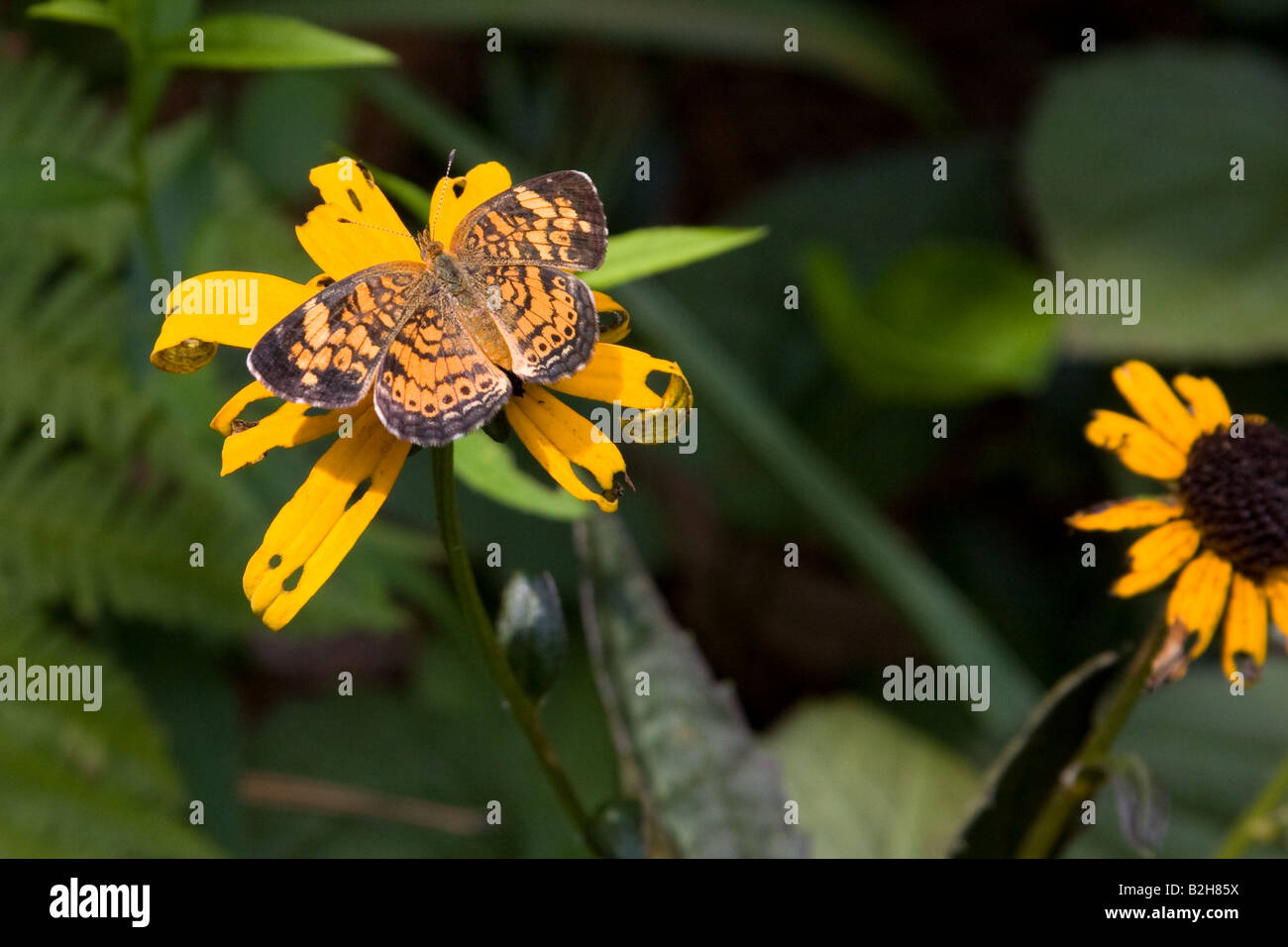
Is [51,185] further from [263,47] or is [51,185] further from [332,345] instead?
[332,345]

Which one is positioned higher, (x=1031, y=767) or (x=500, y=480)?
(x=500, y=480)

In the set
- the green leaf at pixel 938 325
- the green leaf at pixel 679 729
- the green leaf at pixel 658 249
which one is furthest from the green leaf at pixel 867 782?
the green leaf at pixel 658 249

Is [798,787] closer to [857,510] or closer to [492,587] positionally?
[857,510]

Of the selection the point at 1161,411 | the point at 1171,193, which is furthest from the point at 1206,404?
the point at 1171,193

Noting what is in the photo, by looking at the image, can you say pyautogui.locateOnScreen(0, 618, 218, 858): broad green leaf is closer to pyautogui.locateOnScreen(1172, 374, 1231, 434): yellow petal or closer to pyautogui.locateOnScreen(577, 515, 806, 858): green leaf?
pyautogui.locateOnScreen(577, 515, 806, 858): green leaf

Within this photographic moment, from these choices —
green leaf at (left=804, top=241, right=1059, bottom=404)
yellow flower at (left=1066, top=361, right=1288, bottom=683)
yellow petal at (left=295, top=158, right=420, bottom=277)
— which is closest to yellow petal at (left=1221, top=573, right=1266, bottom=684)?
yellow flower at (left=1066, top=361, right=1288, bottom=683)

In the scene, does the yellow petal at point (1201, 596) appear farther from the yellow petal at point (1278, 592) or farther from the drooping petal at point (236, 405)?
the drooping petal at point (236, 405)

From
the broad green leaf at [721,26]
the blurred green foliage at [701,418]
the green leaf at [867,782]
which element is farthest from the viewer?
the broad green leaf at [721,26]
